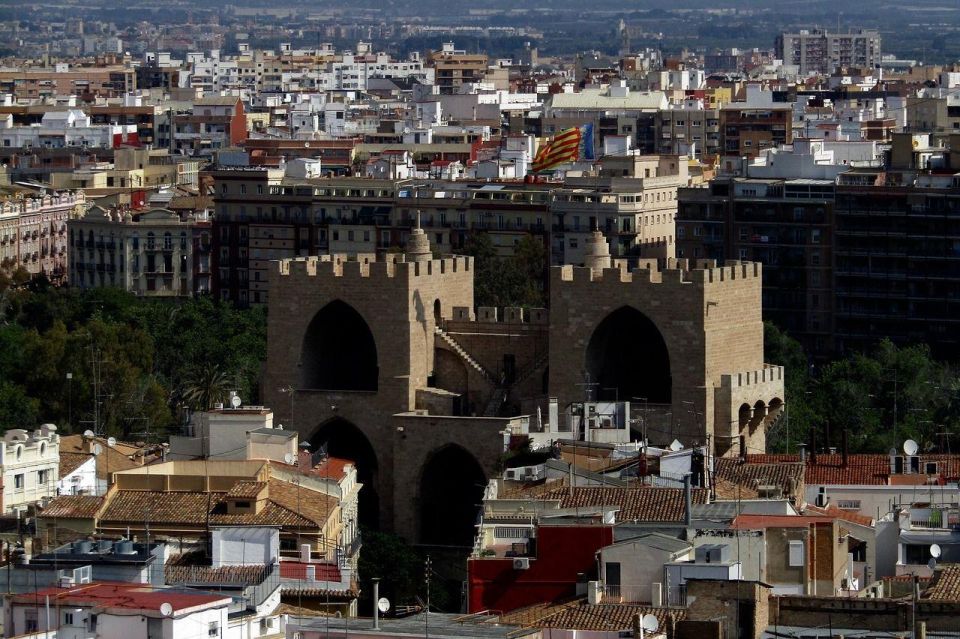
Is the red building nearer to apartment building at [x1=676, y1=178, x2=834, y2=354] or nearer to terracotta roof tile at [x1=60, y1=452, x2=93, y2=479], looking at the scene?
terracotta roof tile at [x1=60, y1=452, x2=93, y2=479]

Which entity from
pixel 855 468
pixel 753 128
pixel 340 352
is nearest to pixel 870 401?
pixel 340 352

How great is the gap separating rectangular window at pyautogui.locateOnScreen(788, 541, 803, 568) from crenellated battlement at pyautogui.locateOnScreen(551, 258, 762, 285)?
23.0 m

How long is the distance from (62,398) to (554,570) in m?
31.7

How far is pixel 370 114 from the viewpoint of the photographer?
190250 millimetres

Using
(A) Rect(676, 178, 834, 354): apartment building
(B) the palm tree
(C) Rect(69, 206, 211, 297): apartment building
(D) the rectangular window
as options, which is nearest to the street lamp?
(B) the palm tree

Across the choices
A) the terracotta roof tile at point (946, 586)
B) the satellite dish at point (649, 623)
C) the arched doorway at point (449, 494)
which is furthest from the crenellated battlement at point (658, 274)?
the satellite dish at point (649, 623)

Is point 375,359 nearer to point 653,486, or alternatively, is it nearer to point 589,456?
point 589,456

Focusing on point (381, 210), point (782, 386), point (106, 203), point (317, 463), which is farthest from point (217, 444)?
point (106, 203)

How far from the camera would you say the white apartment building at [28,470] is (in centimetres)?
5428

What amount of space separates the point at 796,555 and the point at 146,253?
7793 cm

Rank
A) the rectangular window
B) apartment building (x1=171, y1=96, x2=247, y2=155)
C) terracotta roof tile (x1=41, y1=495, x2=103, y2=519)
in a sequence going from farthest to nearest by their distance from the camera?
apartment building (x1=171, y1=96, x2=247, y2=155)
terracotta roof tile (x1=41, y1=495, x2=103, y2=519)
the rectangular window

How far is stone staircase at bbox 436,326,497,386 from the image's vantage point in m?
68.8

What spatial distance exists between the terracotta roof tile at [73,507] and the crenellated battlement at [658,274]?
18.6 m

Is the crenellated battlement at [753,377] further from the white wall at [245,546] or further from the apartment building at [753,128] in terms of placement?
the apartment building at [753,128]
